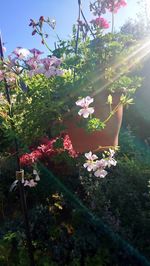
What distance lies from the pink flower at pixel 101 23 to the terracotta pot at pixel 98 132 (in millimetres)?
568

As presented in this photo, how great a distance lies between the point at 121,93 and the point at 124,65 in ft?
0.54

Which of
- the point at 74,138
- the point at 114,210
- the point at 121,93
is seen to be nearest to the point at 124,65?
the point at 121,93

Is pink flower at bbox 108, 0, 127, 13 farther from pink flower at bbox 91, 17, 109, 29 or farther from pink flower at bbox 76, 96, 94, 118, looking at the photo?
pink flower at bbox 76, 96, 94, 118

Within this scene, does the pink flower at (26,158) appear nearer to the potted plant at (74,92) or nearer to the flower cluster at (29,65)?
the potted plant at (74,92)

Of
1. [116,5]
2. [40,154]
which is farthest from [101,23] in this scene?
[40,154]

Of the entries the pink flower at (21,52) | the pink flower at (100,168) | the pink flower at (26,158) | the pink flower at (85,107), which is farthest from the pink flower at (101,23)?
the pink flower at (26,158)

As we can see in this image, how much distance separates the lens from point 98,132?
215cm

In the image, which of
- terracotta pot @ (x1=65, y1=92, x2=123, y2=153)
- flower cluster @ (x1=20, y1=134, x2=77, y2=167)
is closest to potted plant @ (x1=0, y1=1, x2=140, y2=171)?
terracotta pot @ (x1=65, y1=92, x2=123, y2=153)

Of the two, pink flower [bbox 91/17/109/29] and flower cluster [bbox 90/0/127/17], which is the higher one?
flower cluster [bbox 90/0/127/17]

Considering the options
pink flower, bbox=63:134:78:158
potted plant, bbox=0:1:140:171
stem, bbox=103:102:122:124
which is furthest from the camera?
pink flower, bbox=63:134:78:158

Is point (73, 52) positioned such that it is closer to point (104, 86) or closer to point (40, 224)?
point (104, 86)

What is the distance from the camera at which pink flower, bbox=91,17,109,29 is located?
2.53 m

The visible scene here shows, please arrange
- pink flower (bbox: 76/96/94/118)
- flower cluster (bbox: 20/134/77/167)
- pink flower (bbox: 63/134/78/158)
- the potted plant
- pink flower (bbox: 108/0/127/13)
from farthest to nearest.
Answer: flower cluster (bbox: 20/134/77/167) → pink flower (bbox: 108/0/127/13) → pink flower (bbox: 63/134/78/158) → the potted plant → pink flower (bbox: 76/96/94/118)

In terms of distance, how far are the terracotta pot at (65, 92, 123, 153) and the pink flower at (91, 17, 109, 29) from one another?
57 centimetres
